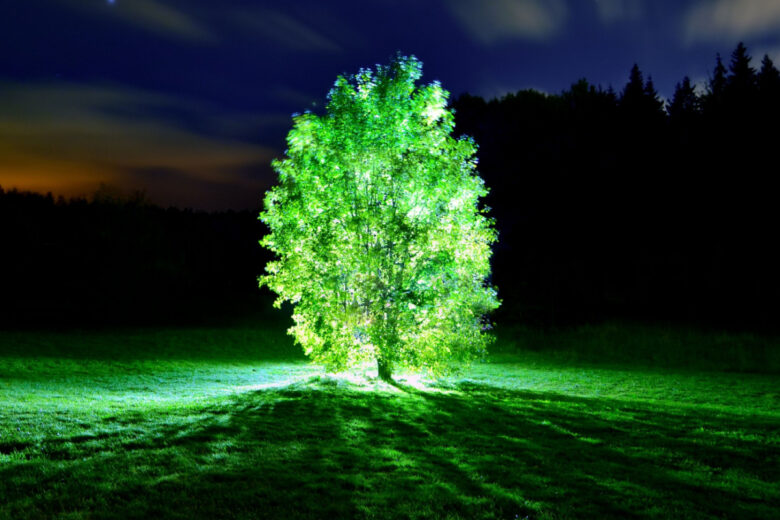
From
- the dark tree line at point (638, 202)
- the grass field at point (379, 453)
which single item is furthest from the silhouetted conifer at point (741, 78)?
the grass field at point (379, 453)

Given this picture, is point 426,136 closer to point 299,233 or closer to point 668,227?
point 299,233

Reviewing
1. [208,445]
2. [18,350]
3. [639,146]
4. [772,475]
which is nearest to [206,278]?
[18,350]

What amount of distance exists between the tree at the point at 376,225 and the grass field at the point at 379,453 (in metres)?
2.40

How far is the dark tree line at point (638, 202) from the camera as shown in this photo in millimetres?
58812

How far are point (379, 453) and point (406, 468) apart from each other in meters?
1.23

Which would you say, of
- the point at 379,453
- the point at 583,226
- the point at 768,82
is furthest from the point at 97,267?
the point at 768,82

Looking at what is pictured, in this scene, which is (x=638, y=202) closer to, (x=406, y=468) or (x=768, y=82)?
(x=768, y=82)

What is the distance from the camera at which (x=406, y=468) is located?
1082 cm

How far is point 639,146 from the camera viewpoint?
73.4m

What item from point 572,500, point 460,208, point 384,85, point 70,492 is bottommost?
point 70,492

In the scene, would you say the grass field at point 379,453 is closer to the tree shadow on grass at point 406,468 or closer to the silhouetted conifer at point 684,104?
the tree shadow on grass at point 406,468

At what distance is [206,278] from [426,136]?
73.2 metres

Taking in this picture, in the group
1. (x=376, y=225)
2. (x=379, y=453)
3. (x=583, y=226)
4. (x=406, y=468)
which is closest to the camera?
(x=406, y=468)

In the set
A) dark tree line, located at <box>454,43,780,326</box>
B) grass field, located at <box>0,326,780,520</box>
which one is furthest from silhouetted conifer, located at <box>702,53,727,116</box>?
grass field, located at <box>0,326,780,520</box>
